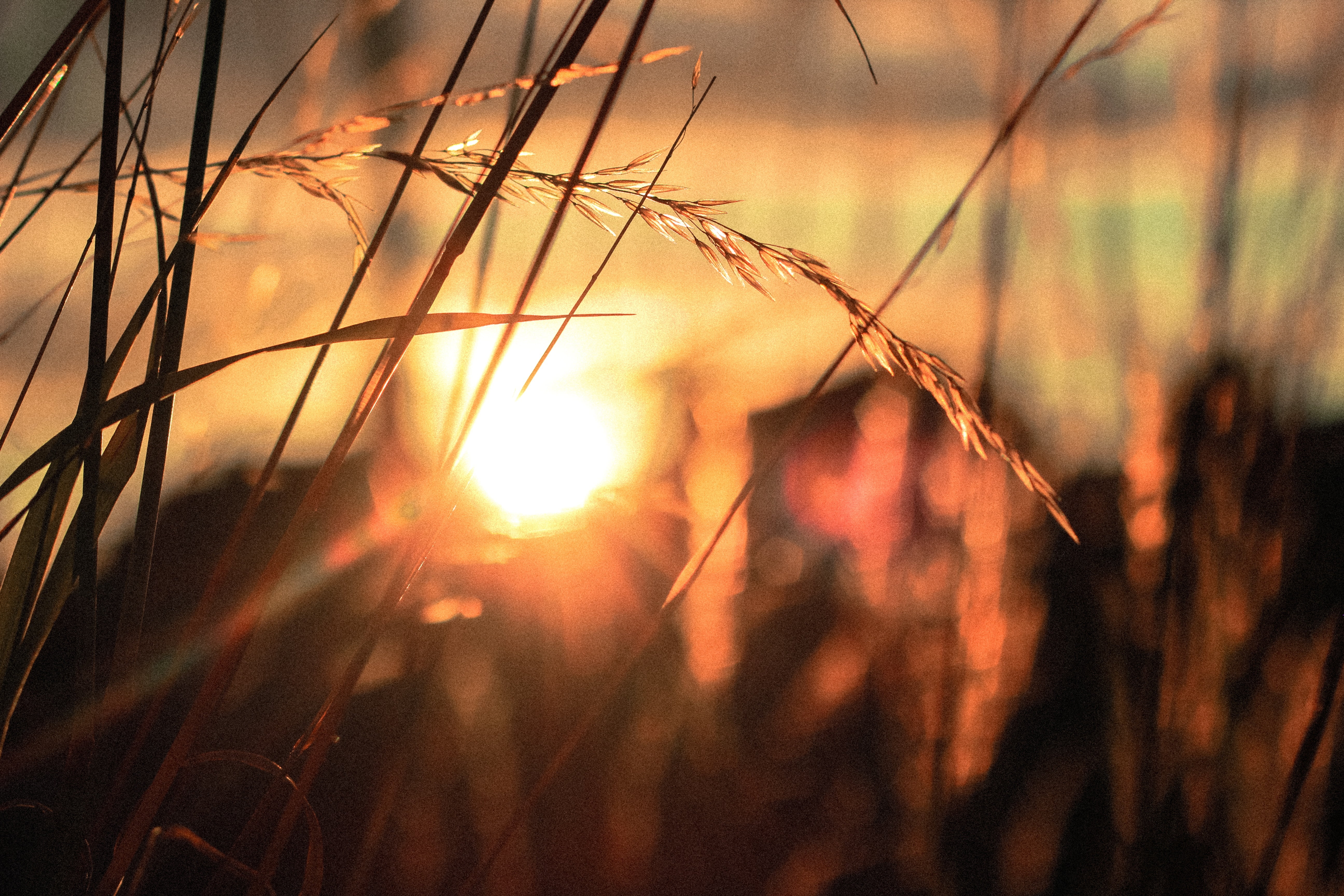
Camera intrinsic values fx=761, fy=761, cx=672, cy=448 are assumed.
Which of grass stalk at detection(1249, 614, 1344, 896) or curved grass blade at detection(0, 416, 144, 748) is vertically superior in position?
curved grass blade at detection(0, 416, 144, 748)

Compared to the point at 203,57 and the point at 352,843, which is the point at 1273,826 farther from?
the point at 352,843

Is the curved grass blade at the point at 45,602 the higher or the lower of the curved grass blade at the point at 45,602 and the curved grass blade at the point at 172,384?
the lower

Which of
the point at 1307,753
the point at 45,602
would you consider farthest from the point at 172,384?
the point at 1307,753

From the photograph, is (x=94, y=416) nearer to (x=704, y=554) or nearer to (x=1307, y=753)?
(x=704, y=554)

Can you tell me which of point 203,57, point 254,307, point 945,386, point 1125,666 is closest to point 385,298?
point 254,307

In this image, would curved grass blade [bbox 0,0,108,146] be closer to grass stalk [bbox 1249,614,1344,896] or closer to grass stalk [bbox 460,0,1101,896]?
grass stalk [bbox 460,0,1101,896]

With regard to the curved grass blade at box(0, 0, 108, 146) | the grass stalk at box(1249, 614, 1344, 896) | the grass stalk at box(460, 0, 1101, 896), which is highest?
the curved grass blade at box(0, 0, 108, 146)

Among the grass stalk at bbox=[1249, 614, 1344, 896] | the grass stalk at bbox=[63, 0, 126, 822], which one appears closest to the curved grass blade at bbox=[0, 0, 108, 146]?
the grass stalk at bbox=[63, 0, 126, 822]

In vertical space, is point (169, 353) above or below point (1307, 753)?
above

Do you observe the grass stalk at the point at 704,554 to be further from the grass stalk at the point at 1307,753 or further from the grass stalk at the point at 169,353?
the grass stalk at the point at 1307,753

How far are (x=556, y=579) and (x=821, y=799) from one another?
0.66m

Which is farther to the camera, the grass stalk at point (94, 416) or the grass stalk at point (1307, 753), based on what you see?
the grass stalk at point (1307, 753)

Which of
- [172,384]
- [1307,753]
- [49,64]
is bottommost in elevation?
[1307,753]

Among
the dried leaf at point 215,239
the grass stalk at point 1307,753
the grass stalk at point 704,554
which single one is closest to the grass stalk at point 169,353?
the dried leaf at point 215,239
